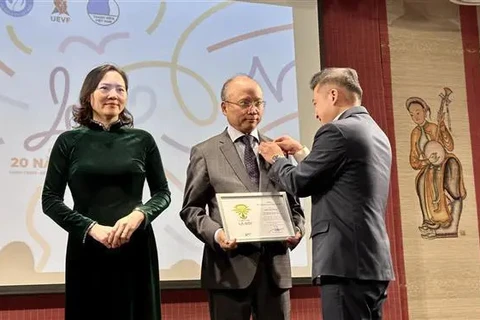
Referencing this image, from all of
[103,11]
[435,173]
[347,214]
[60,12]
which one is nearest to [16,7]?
[60,12]

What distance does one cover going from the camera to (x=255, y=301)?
2.24 m

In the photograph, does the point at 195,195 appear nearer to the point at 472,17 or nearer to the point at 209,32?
the point at 209,32

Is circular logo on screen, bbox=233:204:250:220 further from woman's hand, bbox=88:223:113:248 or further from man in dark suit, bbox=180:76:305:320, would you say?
woman's hand, bbox=88:223:113:248

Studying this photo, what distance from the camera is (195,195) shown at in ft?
7.59

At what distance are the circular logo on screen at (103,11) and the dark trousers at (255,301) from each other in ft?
4.79

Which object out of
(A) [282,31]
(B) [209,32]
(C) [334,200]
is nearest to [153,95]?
(B) [209,32]

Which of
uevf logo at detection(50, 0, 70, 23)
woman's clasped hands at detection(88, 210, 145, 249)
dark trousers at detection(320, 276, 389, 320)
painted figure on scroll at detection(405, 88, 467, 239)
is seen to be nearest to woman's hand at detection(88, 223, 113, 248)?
woman's clasped hands at detection(88, 210, 145, 249)

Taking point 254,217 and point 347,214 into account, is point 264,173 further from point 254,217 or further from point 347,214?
point 347,214

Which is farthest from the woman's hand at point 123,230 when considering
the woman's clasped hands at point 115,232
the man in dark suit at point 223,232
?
→ the man in dark suit at point 223,232

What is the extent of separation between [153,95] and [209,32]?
430mm

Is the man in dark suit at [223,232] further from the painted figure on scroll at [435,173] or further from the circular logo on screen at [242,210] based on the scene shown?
the painted figure on scroll at [435,173]

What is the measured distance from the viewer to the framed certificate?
2.16 meters

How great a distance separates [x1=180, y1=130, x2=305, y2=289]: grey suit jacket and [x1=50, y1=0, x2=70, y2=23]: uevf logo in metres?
1.08

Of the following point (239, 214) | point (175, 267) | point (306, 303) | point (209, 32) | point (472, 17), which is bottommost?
point (306, 303)
